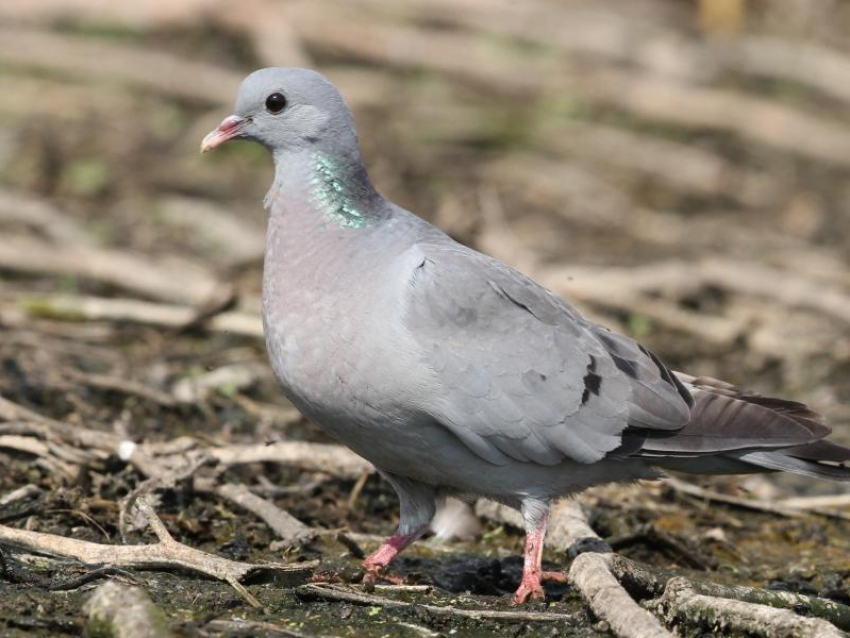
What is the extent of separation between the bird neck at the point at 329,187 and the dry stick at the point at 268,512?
48.5 inches

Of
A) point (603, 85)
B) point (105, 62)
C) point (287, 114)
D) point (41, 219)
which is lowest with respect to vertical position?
point (41, 219)

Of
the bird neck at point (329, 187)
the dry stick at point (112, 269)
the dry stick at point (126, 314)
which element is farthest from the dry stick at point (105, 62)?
the bird neck at point (329, 187)

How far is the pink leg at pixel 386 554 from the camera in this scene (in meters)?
5.04

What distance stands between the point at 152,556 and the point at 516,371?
4.73 feet

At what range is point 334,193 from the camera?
515cm

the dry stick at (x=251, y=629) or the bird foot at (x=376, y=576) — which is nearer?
A: the dry stick at (x=251, y=629)

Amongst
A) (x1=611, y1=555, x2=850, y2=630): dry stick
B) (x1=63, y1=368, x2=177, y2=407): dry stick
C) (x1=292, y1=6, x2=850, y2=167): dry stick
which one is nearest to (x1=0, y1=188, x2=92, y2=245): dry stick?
(x1=63, y1=368, x2=177, y2=407): dry stick

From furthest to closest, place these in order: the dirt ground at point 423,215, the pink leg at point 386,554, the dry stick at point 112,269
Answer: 1. the dry stick at point 112,269
2. the dirt ground at point 423,215
3. the pink leg at point 386,554

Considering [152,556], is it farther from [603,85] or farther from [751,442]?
[603,85]

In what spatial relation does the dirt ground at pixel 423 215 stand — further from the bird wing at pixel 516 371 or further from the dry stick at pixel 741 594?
the bird wing at pixel 516 371

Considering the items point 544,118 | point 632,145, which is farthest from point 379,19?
point 632,145

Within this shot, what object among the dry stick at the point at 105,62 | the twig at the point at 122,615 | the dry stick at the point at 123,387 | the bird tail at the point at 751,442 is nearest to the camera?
the twig at the point at 122,615

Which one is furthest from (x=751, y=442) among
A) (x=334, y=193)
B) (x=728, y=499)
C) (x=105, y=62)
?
(x=105, y=62)

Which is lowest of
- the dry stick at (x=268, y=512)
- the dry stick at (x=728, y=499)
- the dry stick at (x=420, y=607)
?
the dry stick at (x=268, y=512)
